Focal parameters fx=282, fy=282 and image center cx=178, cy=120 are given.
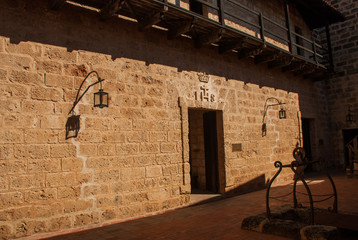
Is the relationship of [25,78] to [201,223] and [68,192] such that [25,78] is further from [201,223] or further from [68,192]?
[201,223]

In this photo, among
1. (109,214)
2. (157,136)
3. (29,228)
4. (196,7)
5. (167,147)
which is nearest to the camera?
(29,228)

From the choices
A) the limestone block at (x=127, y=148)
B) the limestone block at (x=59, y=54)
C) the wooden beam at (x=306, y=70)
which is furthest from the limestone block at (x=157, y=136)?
the wooden beam at (x=306, y=70)

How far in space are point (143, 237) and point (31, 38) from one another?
3768 millimetres

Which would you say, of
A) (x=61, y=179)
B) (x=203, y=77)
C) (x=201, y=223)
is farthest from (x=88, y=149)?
(x=203, y=77)

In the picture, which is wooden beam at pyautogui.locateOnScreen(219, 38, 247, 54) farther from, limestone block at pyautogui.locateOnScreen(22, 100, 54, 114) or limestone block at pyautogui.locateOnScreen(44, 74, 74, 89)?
limestone block at pyautogui.locateOnScreen(22, 100, 54, 114)

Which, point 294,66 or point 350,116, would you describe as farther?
point 350,116

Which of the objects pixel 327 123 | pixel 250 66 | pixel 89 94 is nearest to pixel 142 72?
pixel 89 94

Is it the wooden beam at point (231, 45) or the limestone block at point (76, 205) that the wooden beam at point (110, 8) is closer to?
the limestone block at point (76, 205)

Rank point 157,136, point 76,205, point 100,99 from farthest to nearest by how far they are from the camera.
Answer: point 157,136, point 100,99, point 76,205

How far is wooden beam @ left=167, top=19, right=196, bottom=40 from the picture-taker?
250 inches

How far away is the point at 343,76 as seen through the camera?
12922mm

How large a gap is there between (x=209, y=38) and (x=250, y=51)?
1955 mm

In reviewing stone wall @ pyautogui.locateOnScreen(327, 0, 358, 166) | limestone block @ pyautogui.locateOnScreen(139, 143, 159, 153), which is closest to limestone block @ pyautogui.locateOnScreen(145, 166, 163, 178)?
limestone block @ pyautogui.locateOnScreen(139, 143, 159, 153)

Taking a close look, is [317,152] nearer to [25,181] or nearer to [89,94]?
[89,94]
